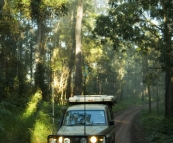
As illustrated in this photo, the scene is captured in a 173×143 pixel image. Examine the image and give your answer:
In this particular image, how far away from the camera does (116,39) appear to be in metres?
21.4

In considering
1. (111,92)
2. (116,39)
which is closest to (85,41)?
(116,39)

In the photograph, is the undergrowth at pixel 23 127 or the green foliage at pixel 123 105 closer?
the undergrowth at pixel 23 127

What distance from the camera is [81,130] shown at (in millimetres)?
7754

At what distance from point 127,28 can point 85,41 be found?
17.0 metres

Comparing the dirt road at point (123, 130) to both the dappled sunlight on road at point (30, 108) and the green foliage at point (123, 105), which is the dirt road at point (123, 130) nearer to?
the dappled sunlight on road at point (30, 108)

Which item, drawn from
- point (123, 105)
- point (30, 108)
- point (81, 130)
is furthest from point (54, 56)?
point (123, 105)

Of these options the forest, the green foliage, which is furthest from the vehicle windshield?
the green foliage

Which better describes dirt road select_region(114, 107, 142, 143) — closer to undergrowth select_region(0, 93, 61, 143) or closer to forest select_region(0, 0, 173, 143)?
forest select_region(0, 0, 173, 143)

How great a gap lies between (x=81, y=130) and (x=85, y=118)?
0.86 meters

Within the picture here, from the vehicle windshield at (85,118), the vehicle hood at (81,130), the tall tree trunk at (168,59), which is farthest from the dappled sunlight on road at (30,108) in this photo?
the tall tree trunk at (168,59)

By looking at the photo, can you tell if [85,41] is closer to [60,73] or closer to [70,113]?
[60,73]

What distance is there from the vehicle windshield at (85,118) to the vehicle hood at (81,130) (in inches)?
10.8

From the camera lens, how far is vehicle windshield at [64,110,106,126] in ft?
27.7

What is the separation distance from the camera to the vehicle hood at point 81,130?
24.8 feet
